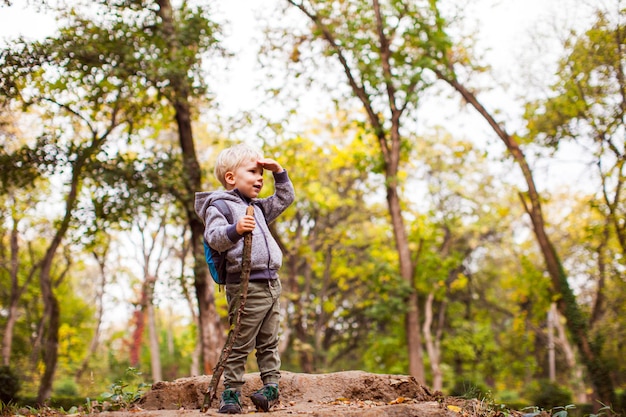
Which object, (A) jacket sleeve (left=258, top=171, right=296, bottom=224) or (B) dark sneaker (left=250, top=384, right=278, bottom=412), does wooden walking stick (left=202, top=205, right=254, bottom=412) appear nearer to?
(B) dark sneaker (left=250, top=384, right=278, bottom=412)

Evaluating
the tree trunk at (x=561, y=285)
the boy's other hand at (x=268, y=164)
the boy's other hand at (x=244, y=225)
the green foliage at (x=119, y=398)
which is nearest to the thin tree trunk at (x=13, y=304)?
the green foliage at (x=119, y=398)

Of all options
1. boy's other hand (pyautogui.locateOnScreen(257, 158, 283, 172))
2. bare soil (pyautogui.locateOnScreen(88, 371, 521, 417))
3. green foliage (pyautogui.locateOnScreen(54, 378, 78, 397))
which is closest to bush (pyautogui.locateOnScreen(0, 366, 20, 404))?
bare soil (pyautogui.locateOnScreen(88, 371, 521, 417))

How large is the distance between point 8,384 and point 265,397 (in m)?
7.94

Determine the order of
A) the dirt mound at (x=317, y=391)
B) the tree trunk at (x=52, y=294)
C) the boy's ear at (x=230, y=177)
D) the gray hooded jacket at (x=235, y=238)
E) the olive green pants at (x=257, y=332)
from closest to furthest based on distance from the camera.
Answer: the gray hooded jacket at (x=235, y=238) → the olive green pants at (x=257, y=332) → the boy's ear at (x=230, y=177) → the dirt mound at (x=317, y=391) → the tree trunk at (x=52, y=294)

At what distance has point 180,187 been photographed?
10.7 m

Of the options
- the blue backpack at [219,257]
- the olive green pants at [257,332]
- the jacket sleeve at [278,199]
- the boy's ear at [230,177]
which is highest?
the boy's ear at [230,177]

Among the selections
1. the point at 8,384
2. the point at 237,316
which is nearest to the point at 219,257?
the point at 237,316

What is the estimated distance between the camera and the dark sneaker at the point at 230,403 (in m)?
3.63

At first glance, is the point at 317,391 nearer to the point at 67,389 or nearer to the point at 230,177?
the point at 230,177

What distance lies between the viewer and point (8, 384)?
980cm

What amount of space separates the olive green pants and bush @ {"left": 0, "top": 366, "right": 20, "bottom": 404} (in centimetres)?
739

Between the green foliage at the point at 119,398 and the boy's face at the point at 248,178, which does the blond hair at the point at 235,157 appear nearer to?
the boy's face at the point at 248,178

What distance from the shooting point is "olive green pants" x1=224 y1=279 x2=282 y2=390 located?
12.7 feet

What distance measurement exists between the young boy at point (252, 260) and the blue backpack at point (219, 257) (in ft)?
0.12
